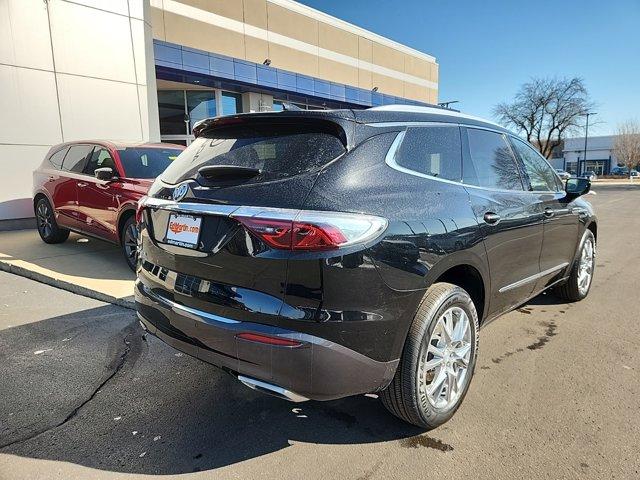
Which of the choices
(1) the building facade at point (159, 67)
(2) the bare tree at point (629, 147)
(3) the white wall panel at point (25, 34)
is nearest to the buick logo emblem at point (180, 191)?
(1) the building facade at point (159, 67)

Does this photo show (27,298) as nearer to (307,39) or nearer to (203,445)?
(203,445)

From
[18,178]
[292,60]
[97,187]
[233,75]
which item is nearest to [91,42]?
[18,178]

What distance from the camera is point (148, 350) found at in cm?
375

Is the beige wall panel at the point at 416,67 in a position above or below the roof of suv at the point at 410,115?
above

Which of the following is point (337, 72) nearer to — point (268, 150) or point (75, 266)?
point (75, 266)

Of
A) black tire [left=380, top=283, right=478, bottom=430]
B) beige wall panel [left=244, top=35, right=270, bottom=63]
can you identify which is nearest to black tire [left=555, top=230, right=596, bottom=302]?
black tire [left=380, top=283, right=478, bottom=430]

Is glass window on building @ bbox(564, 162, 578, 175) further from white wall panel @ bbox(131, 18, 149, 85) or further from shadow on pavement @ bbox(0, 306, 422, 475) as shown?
shadow on pavement @ bbox(0, 306, 422, 475)

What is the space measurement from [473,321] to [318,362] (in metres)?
1.25

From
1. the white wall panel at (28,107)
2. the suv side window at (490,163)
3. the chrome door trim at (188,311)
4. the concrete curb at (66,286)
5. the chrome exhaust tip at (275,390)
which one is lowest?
the concrete curb at (66,286)

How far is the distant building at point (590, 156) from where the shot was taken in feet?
253

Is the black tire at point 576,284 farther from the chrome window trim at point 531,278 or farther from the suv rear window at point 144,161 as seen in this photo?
the suv rear window at point 144,161

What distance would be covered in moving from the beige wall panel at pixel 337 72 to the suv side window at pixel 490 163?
73.7 feet

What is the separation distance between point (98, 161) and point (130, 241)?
1594 mm

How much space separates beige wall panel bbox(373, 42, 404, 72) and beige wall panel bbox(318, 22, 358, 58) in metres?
2.19
